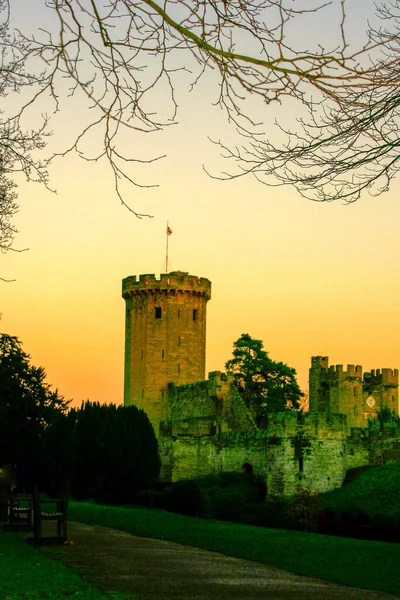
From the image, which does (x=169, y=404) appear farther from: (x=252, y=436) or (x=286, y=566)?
(x=286, y=566)

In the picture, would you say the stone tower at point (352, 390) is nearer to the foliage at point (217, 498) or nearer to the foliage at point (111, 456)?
the foliage at point (111, 456)

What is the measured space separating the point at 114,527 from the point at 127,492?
19.0 m

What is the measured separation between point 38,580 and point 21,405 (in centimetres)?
1537

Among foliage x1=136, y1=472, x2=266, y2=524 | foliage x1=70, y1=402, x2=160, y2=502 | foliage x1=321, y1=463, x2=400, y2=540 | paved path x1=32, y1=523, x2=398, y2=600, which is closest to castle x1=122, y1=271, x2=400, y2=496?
foliage x1=136, y1=472, x2=266, y2=524

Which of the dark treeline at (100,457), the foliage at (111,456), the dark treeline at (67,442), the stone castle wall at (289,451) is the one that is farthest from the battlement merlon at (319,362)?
the foliage at (111,456)

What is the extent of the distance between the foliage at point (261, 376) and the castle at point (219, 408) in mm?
3278

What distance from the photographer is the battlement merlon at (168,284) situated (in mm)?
62906

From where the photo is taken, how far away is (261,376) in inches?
2359

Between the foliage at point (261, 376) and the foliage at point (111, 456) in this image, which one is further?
the foliage at point (261, 376)

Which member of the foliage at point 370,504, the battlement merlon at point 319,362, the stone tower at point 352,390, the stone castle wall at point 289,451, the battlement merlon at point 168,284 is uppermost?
the battlement merlon at point 168,284

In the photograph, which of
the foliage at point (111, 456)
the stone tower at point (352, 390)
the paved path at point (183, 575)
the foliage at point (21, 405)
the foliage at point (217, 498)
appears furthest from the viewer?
the stone tower at point (352, 390)

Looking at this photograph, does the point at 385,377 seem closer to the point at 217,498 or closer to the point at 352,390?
the point at 352,390

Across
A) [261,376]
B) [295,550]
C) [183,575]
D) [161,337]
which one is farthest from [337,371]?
[183,575]

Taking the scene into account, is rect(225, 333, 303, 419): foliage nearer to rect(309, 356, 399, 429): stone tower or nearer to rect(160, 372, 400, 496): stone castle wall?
rect(309, 356, 399, 429): stone tower
